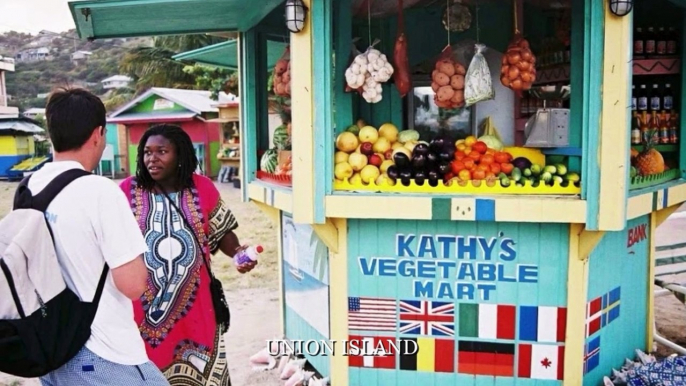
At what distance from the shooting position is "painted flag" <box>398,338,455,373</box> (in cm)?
376

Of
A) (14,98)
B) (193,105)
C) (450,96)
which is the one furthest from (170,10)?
(14,98)

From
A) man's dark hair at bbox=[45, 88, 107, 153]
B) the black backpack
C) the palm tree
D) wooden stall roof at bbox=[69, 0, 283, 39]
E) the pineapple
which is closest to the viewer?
the black backpack

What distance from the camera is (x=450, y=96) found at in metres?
3.90

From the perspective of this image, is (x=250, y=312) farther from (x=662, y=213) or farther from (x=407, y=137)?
(x=662, y=213)

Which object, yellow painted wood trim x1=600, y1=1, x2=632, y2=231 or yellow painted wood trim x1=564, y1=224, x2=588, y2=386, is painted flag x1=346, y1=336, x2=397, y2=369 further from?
yellow painted wood trim x1=600, y1=1, x2=632, y2=231

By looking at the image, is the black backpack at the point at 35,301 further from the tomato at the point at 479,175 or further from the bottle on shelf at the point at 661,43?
the bottle on shelf at the point at 661,43

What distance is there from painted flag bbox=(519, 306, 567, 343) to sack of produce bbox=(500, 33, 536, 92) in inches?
50.0

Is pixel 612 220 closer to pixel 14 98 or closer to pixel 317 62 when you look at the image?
pixel 317 62

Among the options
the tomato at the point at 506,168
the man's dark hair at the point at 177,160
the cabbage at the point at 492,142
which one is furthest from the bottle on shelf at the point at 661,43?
the man's dark hair at the point at 177,160

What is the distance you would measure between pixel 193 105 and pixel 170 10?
799 inches

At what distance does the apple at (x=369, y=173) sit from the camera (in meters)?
3.71

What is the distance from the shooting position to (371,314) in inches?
152

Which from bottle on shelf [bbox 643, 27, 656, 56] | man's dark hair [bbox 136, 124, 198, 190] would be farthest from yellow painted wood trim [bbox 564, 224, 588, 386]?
man's dark hair [bbox 136, 124, 198, 190]

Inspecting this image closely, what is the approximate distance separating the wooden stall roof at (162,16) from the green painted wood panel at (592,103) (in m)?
1.87
